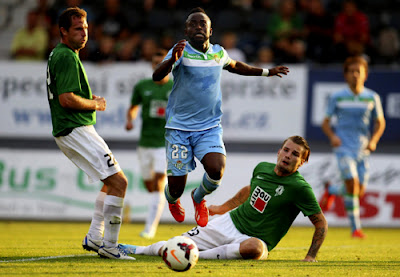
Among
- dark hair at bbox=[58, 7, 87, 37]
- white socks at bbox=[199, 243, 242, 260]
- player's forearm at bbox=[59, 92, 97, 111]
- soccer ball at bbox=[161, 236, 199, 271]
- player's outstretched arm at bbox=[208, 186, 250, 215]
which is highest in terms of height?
dark hair at bbox=[58, 7, 87, 37]

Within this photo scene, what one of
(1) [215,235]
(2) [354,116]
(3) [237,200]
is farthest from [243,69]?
(2) [354,116]

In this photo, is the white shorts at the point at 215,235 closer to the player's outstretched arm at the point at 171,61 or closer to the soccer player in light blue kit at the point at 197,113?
the soccer player in light blue kit at the point at 197,113

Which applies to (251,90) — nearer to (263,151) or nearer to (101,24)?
(263,151)

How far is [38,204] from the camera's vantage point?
1350cm

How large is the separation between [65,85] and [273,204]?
7.52 feet

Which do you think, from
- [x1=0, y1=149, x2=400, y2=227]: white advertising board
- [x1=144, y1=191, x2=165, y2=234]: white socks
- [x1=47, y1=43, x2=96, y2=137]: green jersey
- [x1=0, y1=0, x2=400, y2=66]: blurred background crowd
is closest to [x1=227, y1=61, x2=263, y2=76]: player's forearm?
[x1=47, y1=43, x2=96, y2=137]: green jersey

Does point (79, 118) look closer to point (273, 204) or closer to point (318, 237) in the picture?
point (273, 204)

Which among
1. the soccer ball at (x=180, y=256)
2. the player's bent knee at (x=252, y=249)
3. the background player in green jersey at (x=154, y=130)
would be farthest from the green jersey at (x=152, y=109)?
the soccer ball at (x=180, y=256)

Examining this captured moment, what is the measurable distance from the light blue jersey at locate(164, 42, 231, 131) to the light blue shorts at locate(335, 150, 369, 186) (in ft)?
14.9

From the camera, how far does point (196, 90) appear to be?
701 centimetres

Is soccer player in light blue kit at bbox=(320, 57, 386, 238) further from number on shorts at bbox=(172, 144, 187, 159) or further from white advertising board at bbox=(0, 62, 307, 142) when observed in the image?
number on shorts at bbox=(172, 144, 187, 159)

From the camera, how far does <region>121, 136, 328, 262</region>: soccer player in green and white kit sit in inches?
262

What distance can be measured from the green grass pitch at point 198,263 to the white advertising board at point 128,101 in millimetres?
3406

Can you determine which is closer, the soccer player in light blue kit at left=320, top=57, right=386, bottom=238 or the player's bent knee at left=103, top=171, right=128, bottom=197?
the player's bent knee at left=103, top=171, right=128, bottom=197
